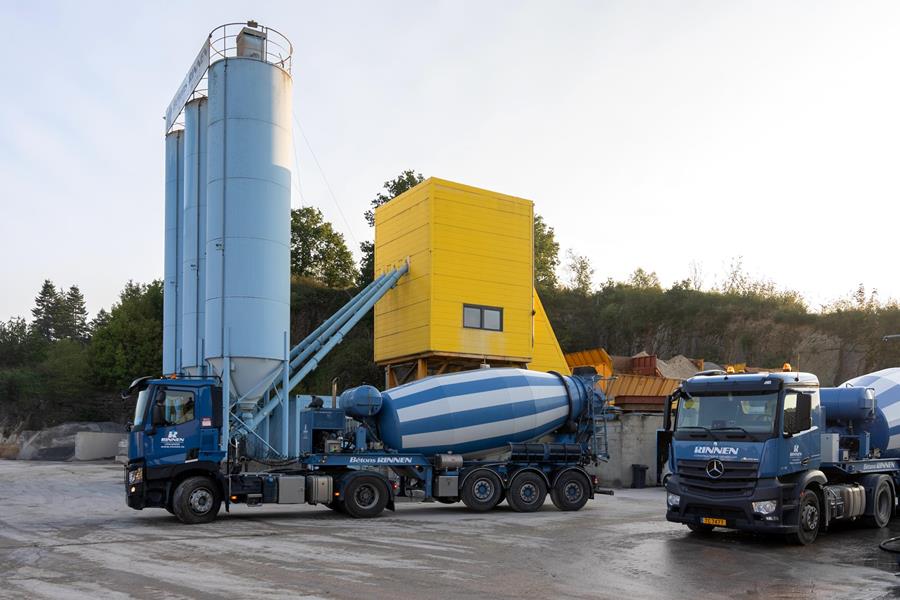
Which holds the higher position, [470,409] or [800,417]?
[800,417]

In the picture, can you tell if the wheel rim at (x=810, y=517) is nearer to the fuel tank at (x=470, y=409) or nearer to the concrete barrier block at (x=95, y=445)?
the fuel tank at (x=470, y=409)

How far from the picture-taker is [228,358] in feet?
79.7

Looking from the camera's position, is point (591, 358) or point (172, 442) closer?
point (172, 442)

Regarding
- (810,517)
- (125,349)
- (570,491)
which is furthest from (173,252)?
(810,517)

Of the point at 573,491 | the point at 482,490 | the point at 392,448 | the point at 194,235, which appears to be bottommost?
the point at 573,491

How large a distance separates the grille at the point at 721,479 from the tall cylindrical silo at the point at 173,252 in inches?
889

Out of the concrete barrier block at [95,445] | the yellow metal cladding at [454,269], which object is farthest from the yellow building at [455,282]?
the concrete barrier block at [95,445]

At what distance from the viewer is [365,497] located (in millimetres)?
18812

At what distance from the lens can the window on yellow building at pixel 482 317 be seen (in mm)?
31422

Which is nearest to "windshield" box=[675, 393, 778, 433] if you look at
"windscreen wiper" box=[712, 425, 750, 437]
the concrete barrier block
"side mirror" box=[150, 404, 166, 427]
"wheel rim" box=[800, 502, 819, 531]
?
"windscreen wiper" box=[712, 425, 750, 437]

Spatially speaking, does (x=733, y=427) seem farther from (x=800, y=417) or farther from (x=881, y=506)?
(x=881, y=506)

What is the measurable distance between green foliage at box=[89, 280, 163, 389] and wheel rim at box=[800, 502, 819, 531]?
156ft

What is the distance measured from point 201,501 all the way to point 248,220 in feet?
34.6

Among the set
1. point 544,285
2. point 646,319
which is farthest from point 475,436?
point 544,285
